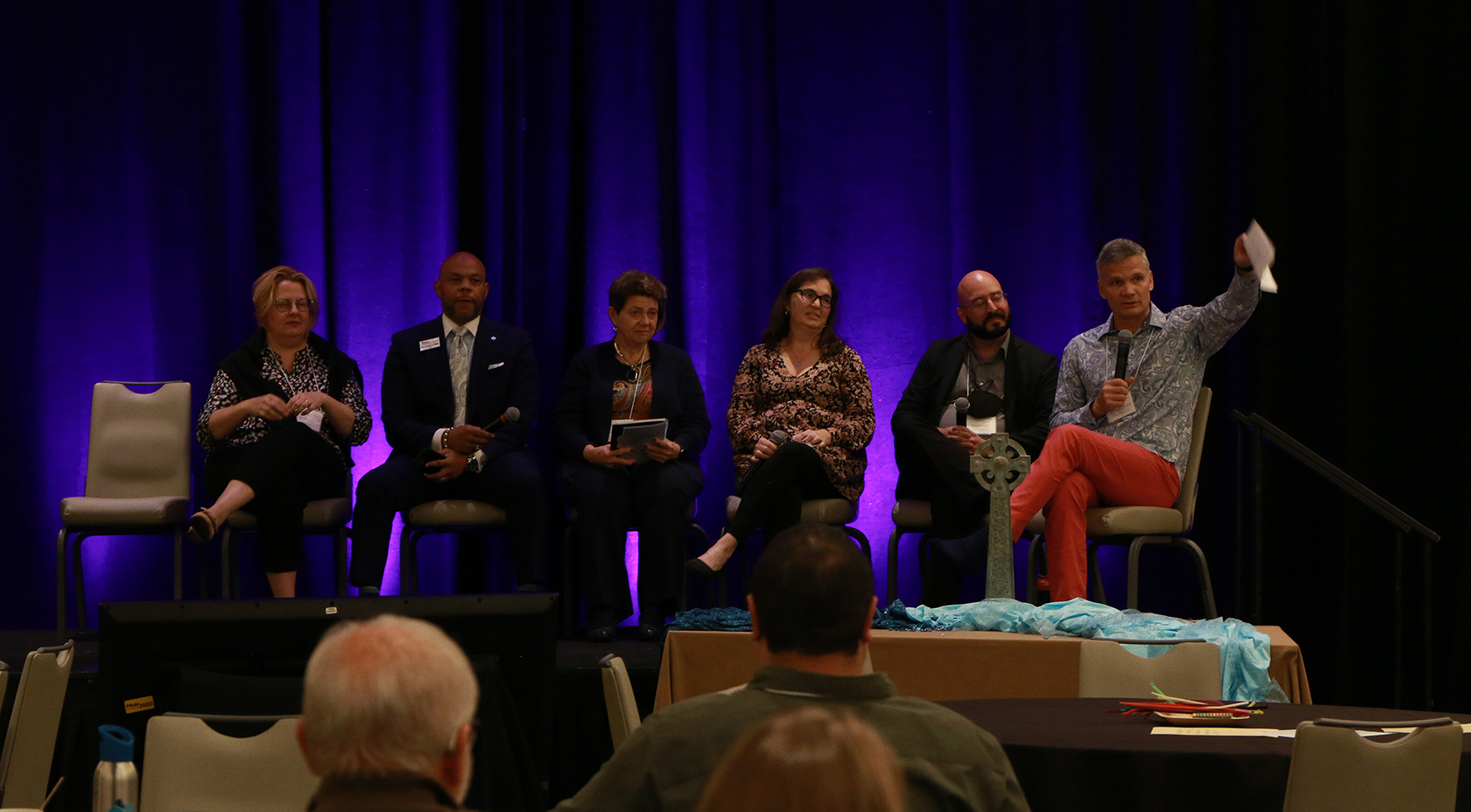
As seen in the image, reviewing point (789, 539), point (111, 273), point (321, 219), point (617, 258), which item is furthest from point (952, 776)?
point (111, 273)

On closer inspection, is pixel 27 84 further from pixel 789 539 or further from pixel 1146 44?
pixel 789 539

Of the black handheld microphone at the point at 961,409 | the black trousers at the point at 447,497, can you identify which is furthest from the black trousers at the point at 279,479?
the black handheld microphone at the point at 961,409

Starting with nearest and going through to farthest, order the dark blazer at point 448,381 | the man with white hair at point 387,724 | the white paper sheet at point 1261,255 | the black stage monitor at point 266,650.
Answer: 1. the man with white hair at point 387,724
2. the black stage monitor at point 266,650
3. the white paper sheet at point 1261,255
4. the dark blazer at point 448,381

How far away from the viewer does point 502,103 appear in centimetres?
541

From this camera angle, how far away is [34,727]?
92.0 inches

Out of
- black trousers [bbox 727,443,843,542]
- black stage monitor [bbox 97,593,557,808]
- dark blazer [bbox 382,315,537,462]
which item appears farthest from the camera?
dark blazer [bbox 382,315,537,462]

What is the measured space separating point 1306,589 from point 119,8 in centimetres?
517

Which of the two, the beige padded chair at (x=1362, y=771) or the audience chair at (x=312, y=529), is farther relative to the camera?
the audience chair at (x=312, y=529)

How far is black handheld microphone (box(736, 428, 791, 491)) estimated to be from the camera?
4.42 meters

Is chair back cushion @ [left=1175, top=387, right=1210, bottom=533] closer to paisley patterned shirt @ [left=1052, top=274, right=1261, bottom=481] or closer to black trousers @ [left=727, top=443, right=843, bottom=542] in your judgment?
paisley patterned shirt @ [left=1052, top=274, right=1261, bottom=481]

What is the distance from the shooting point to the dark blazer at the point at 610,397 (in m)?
4.70

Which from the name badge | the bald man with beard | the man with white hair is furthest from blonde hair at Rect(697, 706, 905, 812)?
the name badge

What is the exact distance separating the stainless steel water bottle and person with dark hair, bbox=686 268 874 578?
Result: 275 cm

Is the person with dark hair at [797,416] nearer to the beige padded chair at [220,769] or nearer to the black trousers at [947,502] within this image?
the black trousers at [947,502]
